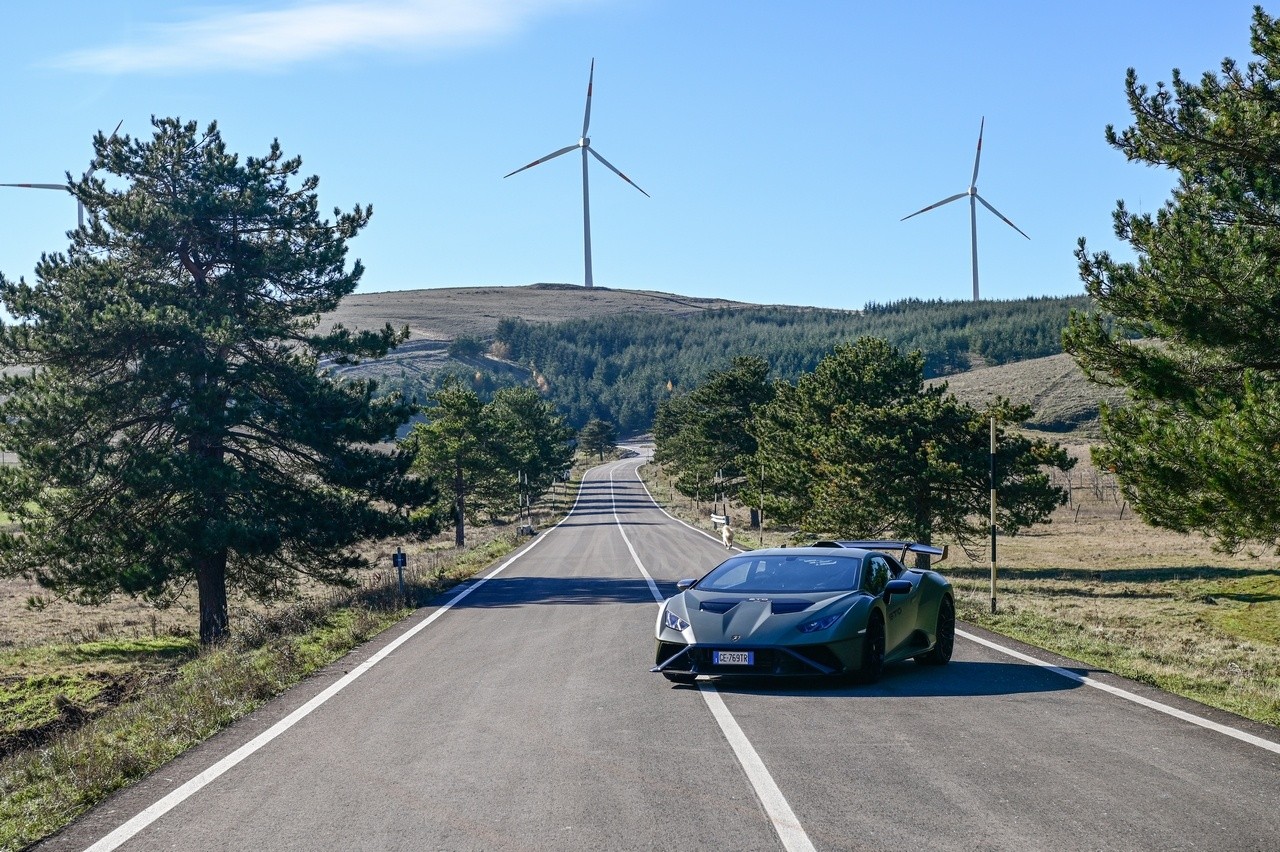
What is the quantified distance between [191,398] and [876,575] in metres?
20.6

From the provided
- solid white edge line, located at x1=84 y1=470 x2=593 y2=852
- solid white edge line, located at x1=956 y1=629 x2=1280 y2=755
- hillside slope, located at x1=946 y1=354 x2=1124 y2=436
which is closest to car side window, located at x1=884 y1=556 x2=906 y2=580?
solid white edge line, located at x1=956 y1=629 x2=1280 y2=755

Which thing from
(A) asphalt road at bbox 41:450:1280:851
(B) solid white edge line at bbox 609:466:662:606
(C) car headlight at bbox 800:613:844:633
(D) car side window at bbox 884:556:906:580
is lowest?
(B) solid white edge line at bbox 609:466:662:606

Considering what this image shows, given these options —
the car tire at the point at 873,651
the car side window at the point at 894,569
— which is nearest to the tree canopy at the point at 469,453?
the car side window at the point at 894,569

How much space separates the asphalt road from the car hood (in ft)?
1.68

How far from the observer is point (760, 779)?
7.31 meters

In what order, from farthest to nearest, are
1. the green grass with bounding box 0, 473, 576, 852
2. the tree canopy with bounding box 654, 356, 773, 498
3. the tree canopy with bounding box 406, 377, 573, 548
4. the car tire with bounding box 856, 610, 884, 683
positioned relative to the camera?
the tree canopy with bounding box 654, 356, 773, 498, the tree canopy with bounding box 406, 377, 573, 548, the car tire with bounding box 856, 610, 884, 683, the green grass with bounding box 0, 473, 576, 852

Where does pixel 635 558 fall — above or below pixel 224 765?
below

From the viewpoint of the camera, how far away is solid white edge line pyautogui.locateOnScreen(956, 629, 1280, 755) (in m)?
8.51

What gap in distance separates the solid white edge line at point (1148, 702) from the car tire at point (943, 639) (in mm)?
900

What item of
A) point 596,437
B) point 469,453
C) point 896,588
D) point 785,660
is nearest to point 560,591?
point 896,588

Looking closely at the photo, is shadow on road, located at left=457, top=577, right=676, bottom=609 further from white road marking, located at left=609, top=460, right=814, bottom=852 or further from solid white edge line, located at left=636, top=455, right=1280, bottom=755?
white road marking, located at left=609, top=460, right=814, bottom=852

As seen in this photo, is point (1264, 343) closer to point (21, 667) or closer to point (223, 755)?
point (223, 755)

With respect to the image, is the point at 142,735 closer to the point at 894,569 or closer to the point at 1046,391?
the point at 894,569

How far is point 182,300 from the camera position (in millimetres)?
29703
